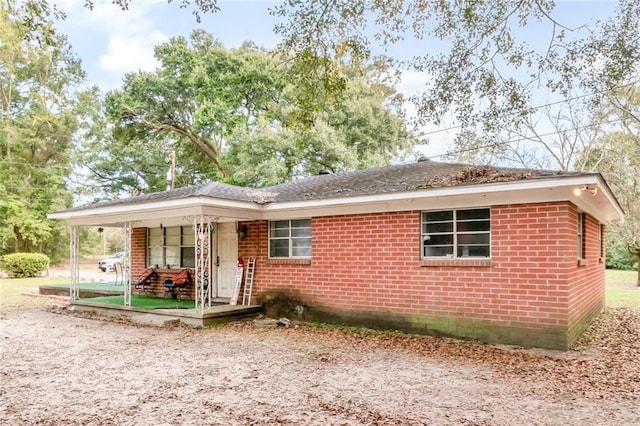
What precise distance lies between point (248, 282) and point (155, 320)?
2270 mm

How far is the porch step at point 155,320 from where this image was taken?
9883 millimetres

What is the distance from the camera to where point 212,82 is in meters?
23.2

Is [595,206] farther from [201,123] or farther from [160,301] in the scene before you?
[201,123]

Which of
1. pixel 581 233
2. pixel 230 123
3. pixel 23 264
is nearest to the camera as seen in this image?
pixel 581 233

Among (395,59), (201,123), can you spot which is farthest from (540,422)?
(201,123)

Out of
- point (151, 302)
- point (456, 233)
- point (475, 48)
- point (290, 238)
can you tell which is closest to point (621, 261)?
point (456, 233)

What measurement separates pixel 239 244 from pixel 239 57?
15022 mm

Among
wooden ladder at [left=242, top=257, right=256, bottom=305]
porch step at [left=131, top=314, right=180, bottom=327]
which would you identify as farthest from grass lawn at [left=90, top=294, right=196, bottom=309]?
wooden ladder at [left=242, top=257, right=256, bottom=305]

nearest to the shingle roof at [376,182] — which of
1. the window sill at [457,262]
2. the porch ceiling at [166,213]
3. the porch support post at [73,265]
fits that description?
the porch ceiling at [166,213]

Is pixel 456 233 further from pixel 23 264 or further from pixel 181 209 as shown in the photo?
pixel 23 264

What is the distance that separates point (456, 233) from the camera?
8.44 meters

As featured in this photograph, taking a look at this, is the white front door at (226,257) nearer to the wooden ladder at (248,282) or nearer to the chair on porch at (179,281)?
the wooden ladder at (248,282)

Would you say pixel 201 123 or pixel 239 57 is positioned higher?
pixel 239 57

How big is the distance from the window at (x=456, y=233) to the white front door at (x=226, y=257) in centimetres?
529
